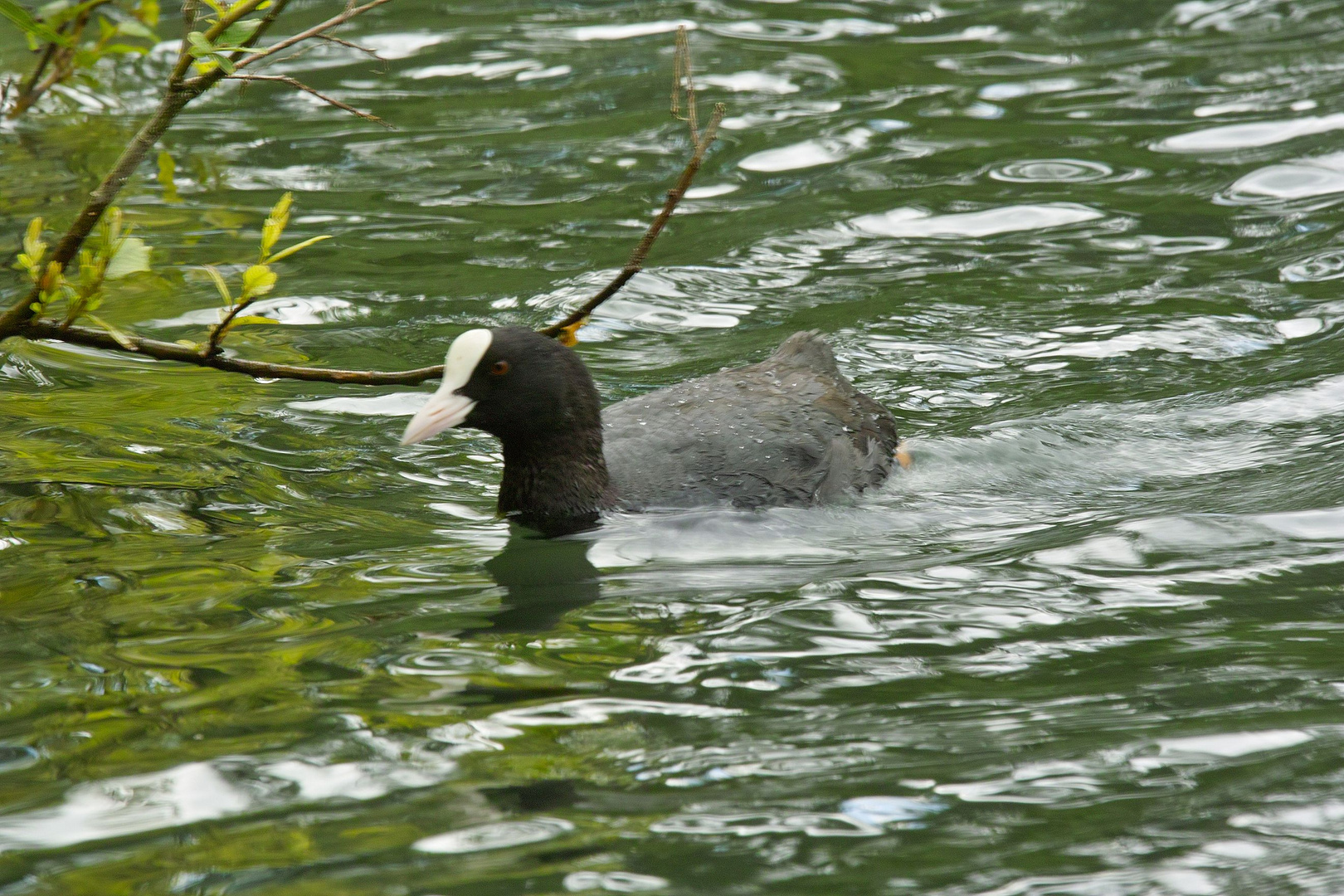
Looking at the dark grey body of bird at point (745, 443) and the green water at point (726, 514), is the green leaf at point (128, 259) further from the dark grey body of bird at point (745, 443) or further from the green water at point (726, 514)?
the dark grey body of bird at point (745, 443)

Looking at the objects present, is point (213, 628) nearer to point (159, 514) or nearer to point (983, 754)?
point (159, 514)

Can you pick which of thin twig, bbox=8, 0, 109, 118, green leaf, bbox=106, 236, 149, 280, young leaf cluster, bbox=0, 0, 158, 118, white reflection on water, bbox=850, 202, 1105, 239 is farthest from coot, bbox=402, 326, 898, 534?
thin twig, bbox=8, 0, 109, 118

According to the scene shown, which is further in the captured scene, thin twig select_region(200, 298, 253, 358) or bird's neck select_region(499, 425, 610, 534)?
bird's neck select_region(499, 425, 610, 534)

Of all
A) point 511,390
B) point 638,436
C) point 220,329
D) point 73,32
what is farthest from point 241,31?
point 73,32

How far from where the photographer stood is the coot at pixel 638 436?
5.20 meters

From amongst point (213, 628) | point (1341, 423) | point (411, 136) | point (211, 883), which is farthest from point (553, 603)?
point (411, 136)

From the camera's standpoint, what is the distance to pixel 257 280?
4.10 m

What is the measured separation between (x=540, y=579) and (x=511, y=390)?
0.77 meters

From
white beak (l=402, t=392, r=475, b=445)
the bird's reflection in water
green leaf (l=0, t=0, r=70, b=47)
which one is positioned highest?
green leaf (l=0, t=0, r=70, b=47)

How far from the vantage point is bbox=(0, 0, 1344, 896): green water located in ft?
10.4

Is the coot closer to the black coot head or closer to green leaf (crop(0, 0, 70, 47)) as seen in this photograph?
the black coot head

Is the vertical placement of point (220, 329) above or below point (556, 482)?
above

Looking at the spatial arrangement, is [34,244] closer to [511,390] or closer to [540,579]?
[511,390]

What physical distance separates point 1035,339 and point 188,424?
3.80 meters
